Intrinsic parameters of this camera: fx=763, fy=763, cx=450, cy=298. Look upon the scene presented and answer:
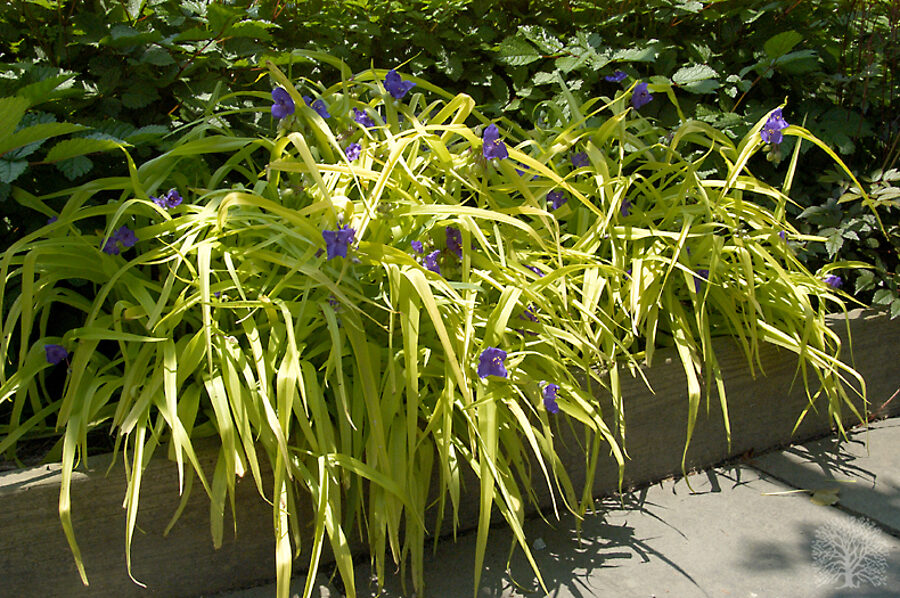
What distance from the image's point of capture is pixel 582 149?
2.13 meters

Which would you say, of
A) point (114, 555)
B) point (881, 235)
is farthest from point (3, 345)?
point (881, 235)

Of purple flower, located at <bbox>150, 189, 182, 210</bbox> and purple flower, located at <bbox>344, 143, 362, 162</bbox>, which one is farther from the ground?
purple flower, located at <bbox>344, 143, 362, 162</bbox>

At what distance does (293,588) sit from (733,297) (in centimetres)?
127

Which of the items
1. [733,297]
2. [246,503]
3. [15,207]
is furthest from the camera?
[733,297]

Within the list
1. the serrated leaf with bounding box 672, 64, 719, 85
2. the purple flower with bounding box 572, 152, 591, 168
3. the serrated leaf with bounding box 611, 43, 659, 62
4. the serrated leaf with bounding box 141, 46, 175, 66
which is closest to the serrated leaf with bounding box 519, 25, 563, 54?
the serrated leaf with bounding box 611, 43, 659, 62

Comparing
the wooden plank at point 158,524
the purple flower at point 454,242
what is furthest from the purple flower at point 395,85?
the wooden plank at point 158,524

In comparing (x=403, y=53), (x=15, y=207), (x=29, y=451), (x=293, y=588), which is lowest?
(x=293, y=588)

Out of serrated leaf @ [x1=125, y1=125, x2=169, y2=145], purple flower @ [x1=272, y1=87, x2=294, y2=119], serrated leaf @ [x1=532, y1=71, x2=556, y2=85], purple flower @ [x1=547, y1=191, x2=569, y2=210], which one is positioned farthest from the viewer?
serrated leaf @ [x1=532, y1=71, x2=556, y2=85]

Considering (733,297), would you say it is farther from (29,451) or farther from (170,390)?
(29,451)

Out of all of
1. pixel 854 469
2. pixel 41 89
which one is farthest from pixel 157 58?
pixel 854 469

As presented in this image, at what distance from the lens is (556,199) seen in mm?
2012

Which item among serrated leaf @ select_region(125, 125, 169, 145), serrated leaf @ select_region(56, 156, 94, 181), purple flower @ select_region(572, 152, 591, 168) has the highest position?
serrated leaf @ select_region(125, 125, 169, 145)

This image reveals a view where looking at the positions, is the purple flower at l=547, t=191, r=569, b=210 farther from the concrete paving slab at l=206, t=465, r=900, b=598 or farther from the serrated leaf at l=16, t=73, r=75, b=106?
the serrated leaf at l=16, t=73, r=75, b=106

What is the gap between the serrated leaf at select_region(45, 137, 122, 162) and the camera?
1578 mm
